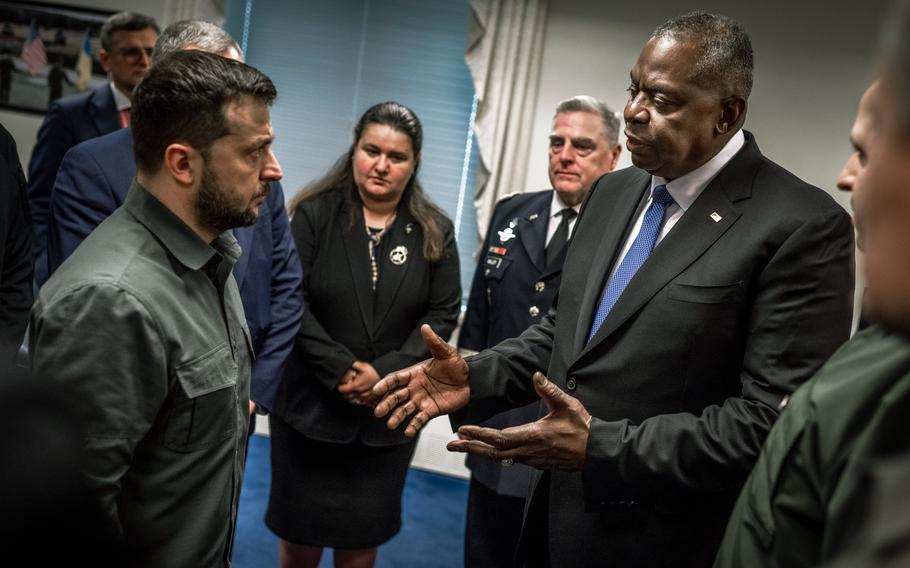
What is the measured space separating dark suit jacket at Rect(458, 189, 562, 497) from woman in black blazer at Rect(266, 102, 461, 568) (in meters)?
0.20

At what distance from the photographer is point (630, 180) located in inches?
82.5

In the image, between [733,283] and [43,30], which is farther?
[43,30]

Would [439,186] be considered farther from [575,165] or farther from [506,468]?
[506,468]

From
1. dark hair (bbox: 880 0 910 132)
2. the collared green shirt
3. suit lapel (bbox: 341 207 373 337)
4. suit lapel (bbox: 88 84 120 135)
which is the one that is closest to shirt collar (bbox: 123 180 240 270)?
the collared green shirt

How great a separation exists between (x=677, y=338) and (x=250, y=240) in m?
1.34

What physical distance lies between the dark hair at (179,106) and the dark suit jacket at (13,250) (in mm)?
979

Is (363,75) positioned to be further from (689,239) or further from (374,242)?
(689,239)

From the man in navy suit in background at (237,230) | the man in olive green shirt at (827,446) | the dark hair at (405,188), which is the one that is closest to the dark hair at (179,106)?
the man in navy suit in background at (237,230)

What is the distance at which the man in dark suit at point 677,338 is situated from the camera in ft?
5.39

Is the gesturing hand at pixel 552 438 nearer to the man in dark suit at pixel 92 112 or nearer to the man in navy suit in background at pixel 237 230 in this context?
the man in navy suit in background at pixel 237 230

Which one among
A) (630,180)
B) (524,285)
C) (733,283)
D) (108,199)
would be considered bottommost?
(524,285)

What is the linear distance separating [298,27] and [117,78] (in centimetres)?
201

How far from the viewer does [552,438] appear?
1670 mm

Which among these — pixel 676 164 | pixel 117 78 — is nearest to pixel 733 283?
pixel 676 164
